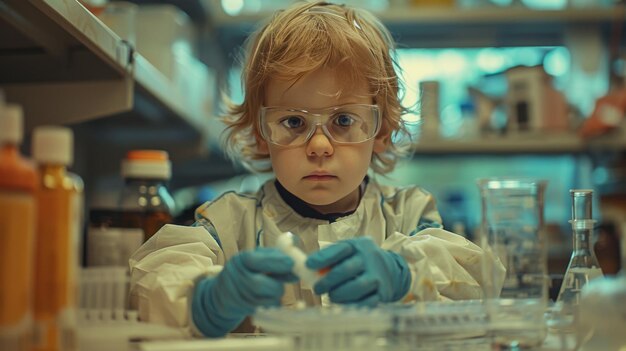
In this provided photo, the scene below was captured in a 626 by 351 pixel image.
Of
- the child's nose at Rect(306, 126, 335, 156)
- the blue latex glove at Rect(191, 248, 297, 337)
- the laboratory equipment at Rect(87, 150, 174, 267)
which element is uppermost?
the child's nose at Rect(306, 126, 335, 156)

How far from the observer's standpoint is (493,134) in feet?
9.89

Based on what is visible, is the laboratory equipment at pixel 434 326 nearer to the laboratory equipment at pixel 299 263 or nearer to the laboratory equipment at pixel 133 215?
the laboratory equipment at pixel 299 263

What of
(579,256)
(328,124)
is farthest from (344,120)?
(579,256)

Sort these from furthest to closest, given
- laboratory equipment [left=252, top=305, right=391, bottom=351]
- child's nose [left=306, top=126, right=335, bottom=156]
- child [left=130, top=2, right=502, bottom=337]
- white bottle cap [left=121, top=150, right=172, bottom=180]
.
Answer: white bottle cap [left=121, top=150, right=172, bottom=180], child's nose [left=306, top=126, right=335, bottom=156], child [left=130, top=2, right=502, bottom=337], laboratory equipment [left=252, top=305, right=391, bottom=351]

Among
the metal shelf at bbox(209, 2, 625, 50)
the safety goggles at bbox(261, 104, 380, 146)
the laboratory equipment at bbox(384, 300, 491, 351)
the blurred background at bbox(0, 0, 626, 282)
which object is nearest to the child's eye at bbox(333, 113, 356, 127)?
the safety goggles at bbox(261, 104, 380, 146)

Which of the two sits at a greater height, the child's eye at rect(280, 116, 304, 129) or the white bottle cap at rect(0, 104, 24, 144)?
the child's eye at rect(280, 116, 304, 129)

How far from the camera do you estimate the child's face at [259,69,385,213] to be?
131 cm

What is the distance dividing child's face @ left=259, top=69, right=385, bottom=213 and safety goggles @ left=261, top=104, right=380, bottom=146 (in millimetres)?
13

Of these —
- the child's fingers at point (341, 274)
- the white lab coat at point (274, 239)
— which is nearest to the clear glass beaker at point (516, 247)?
the white lab coat at point (274, 239)

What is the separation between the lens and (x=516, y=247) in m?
0.95

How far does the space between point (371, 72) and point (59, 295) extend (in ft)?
2.76

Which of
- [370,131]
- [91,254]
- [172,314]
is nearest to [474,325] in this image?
[172,314]

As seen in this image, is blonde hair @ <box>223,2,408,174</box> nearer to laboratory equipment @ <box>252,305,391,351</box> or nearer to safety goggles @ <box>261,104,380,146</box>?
safety goggles @ <box>261,104,380,146</box>

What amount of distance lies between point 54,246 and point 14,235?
0.19ft
